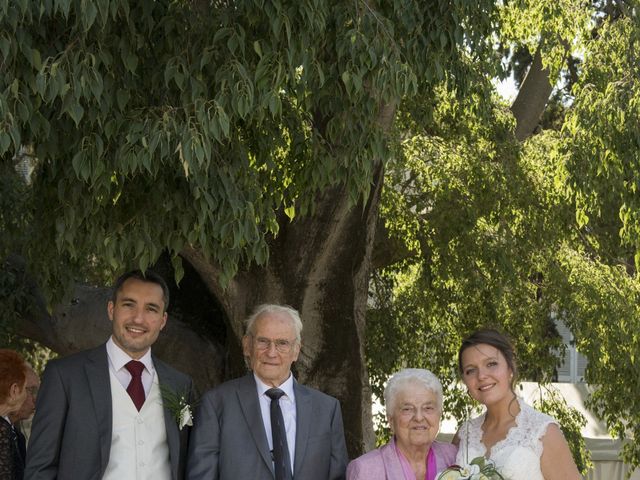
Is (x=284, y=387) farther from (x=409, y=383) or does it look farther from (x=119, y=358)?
(x=119, y=358)

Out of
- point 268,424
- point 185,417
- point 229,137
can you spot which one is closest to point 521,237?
point 229,137

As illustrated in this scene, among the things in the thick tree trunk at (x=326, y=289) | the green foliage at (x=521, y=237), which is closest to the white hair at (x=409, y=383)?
the thick tree trunk at (x=326, y=289)

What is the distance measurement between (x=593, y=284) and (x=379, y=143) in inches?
190

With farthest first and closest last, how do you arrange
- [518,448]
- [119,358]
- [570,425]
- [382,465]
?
[570,425] → [119,358] → [382,465] → [518,448]

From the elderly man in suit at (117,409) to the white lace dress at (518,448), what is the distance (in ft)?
4.21

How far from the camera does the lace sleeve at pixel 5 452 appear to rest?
5.76 meters

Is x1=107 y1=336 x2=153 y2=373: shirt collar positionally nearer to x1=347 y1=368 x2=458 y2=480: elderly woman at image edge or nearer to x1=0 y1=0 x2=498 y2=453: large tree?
x1=0 y1=0 x2=498 y2=453: large tree

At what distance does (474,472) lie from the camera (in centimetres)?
496

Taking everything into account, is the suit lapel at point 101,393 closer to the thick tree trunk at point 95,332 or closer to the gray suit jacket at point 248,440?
the gray suit jacket at point 248,440

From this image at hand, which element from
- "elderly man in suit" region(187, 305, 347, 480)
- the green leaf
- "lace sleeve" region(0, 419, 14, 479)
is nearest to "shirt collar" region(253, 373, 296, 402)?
"elderly man in suit" region(187, 305, 347, 480)

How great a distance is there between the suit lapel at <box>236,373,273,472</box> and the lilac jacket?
37 cm

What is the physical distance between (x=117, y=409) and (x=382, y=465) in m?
1.19

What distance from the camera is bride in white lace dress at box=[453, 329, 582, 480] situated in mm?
5211

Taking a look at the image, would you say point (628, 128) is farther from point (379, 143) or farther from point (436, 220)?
point (379, 143)
